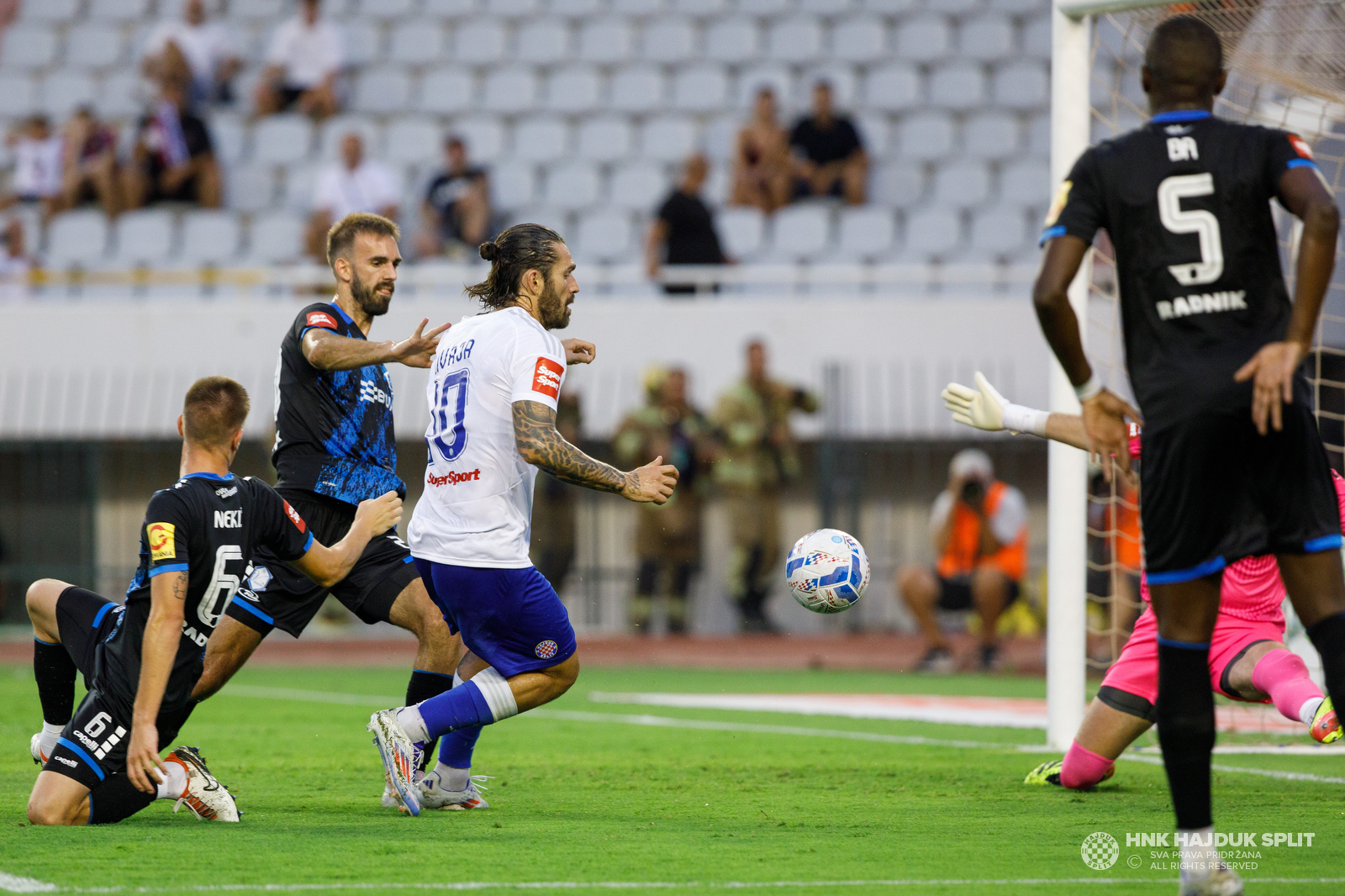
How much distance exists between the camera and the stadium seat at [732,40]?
1878 cm

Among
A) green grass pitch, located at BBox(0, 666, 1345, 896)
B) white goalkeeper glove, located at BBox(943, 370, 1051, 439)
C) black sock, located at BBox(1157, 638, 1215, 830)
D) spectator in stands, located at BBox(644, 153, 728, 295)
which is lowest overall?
green grass pitch, located at BBox(0, 666, 1345, 896)

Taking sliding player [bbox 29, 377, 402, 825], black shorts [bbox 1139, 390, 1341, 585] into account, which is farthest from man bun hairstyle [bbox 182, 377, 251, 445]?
black shorts [bbox 1139, 390, 1341, 585]

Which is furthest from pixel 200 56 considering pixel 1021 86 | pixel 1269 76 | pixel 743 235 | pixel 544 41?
pixel 1269 76

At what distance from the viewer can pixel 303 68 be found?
18500mm

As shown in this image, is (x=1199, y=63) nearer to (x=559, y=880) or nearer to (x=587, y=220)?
(x=559, y=880)

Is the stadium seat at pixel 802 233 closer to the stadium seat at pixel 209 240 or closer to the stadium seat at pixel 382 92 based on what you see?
the stadium seat at pixel 382 92

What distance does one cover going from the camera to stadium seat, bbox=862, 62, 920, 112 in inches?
710

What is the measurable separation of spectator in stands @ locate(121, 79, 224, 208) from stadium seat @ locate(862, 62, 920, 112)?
7460 mm

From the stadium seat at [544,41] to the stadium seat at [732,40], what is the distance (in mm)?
1742

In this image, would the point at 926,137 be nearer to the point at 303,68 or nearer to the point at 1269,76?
the point at 303,68

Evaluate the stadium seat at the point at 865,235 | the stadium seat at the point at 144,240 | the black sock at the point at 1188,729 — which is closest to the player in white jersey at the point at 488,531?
the black sock at the point at 1188,729

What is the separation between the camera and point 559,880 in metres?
4.18

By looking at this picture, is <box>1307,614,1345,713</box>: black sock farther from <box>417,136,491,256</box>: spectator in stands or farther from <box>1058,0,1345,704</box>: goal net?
<box>417,136,491,256</box>: spectator in stands

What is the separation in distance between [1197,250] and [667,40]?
52.1 ft
